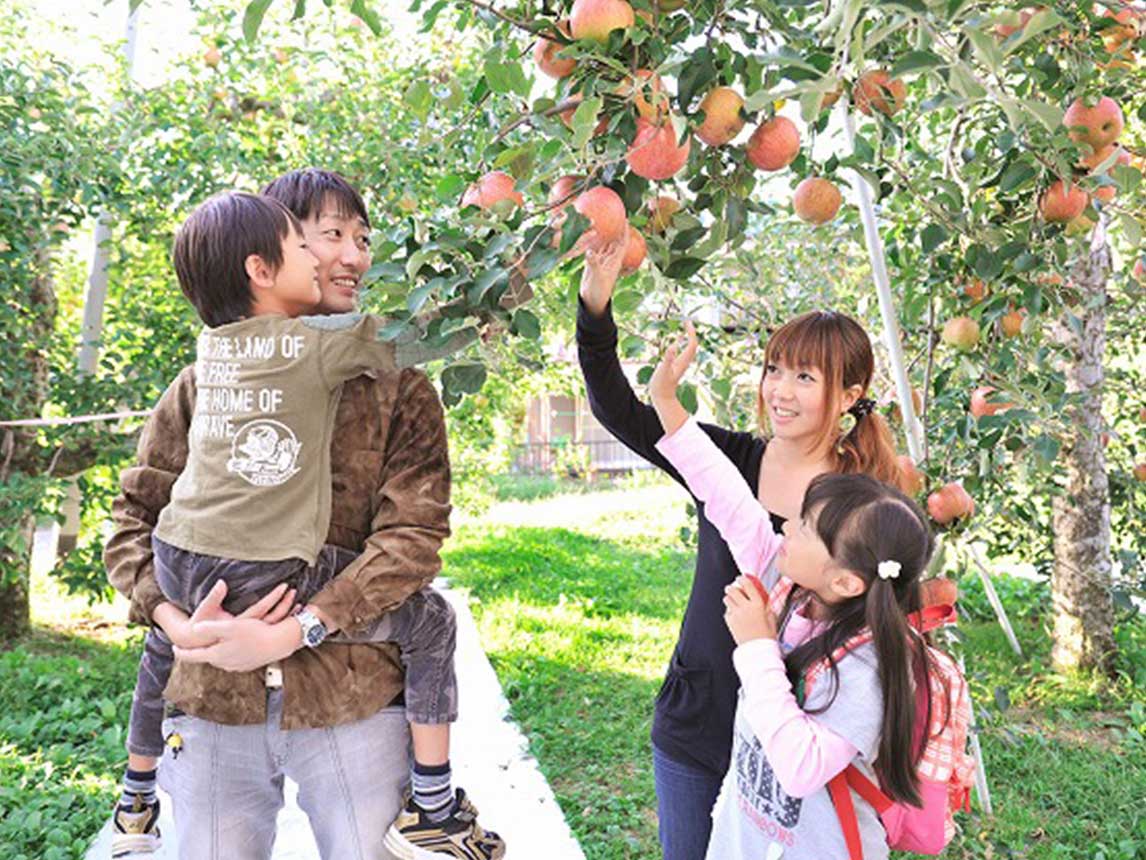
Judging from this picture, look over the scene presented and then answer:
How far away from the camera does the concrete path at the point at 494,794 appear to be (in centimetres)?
266

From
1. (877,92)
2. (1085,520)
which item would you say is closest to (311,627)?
(877,92)

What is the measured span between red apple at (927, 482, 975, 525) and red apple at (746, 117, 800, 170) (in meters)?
1.02

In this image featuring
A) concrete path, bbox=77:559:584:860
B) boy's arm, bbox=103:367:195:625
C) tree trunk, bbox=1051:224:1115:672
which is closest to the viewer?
boy's arm, bbox=103:367:195:625

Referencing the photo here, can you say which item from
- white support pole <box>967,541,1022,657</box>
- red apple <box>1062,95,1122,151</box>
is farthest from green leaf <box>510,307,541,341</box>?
white support pole <box>967,541,1022,657</box>

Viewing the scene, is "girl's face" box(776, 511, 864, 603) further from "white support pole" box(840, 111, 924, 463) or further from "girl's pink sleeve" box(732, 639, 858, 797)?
"white support pole" box(840, 111, 924, 463)

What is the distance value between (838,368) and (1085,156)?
49 cm

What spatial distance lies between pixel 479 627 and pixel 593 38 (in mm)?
4353

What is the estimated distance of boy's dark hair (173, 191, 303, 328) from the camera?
1.22 meters

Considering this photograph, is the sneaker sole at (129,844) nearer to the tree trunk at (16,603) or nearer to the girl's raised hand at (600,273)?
the girl's raised hand at (600,273)

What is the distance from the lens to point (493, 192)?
1093 mm

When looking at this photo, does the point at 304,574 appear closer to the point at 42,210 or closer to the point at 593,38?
the point at 593,38

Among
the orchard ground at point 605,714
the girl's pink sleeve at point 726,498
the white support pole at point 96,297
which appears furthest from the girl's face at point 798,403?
the white support pole at point 96,297

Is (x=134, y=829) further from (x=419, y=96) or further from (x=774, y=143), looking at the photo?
(x=774, y=143)

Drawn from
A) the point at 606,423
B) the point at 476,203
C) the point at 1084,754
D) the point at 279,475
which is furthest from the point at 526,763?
the point at 476,203
